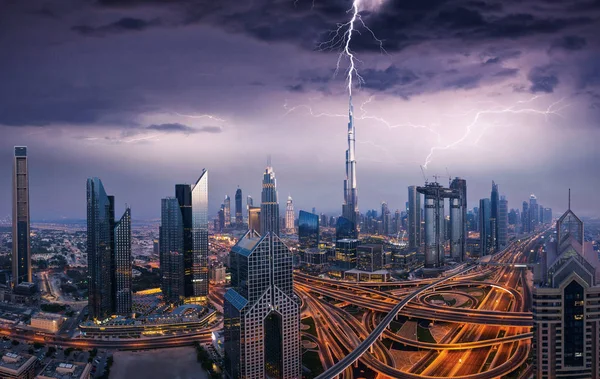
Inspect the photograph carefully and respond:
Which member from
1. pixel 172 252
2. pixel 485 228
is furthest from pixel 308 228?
pixel 172 252

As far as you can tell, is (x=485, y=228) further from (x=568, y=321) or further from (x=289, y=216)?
(x=568, y=321)

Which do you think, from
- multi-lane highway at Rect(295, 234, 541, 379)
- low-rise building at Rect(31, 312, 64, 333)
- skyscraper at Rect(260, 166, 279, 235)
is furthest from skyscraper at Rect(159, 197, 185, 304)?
skyscraper at Rect(260, 166, 279, 235)

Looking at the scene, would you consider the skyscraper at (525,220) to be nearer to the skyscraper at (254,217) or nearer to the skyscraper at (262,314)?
the skyscraper at (254,217)

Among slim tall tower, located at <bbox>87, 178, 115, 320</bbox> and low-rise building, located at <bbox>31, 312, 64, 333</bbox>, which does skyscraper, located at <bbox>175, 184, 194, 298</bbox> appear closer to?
slim tall tower, located at <bbox>87, 178, 115, 320</bbox>

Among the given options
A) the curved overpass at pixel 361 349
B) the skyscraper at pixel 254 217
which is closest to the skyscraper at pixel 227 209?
the skyscraper at pixel 254 217

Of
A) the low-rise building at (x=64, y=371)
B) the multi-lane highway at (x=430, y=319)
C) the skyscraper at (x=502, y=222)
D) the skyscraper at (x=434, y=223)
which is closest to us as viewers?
the low-rise building at (x=64, y=371)

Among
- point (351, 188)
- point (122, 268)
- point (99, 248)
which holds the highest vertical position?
point (351, 188)

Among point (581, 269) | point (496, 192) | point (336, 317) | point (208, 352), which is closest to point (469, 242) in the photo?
point (496, 192)
